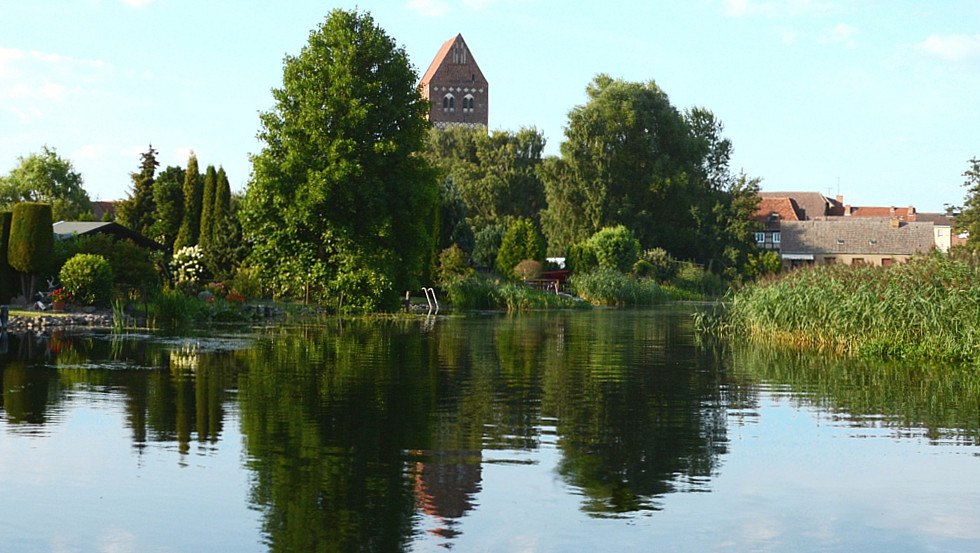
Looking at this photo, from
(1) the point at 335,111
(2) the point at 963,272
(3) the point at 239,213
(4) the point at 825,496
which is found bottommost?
(4) the point at 825,496

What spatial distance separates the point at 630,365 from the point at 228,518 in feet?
47.0

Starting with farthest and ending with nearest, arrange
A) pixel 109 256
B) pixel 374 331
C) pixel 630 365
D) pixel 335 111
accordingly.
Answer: pixel 335 111 → pixel 109 256 → pixel 374 331 → pixel 630 365

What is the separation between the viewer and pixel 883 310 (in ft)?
80.5

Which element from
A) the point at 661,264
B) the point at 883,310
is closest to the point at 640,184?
the point at 661,264

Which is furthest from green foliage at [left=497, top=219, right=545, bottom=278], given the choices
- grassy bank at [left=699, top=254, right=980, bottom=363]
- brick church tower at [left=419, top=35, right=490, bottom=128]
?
brick church tower at [left=419, top=35, right=490, bottom=128]

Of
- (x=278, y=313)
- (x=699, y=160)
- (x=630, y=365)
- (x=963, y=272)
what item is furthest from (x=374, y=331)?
(x=699, y=160)

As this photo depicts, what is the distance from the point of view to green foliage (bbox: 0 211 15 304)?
3488cm

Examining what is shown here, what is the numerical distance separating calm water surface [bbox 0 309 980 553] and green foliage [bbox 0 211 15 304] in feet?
47.4

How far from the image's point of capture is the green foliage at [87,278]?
33594 millimetres

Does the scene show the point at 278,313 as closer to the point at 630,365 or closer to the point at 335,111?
the point at 335,111

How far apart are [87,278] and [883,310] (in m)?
21.4

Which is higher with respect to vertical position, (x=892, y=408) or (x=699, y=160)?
(x=699, y=160)

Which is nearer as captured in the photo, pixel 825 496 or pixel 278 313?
pixel 825 496

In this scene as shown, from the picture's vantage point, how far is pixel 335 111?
1678 inches
